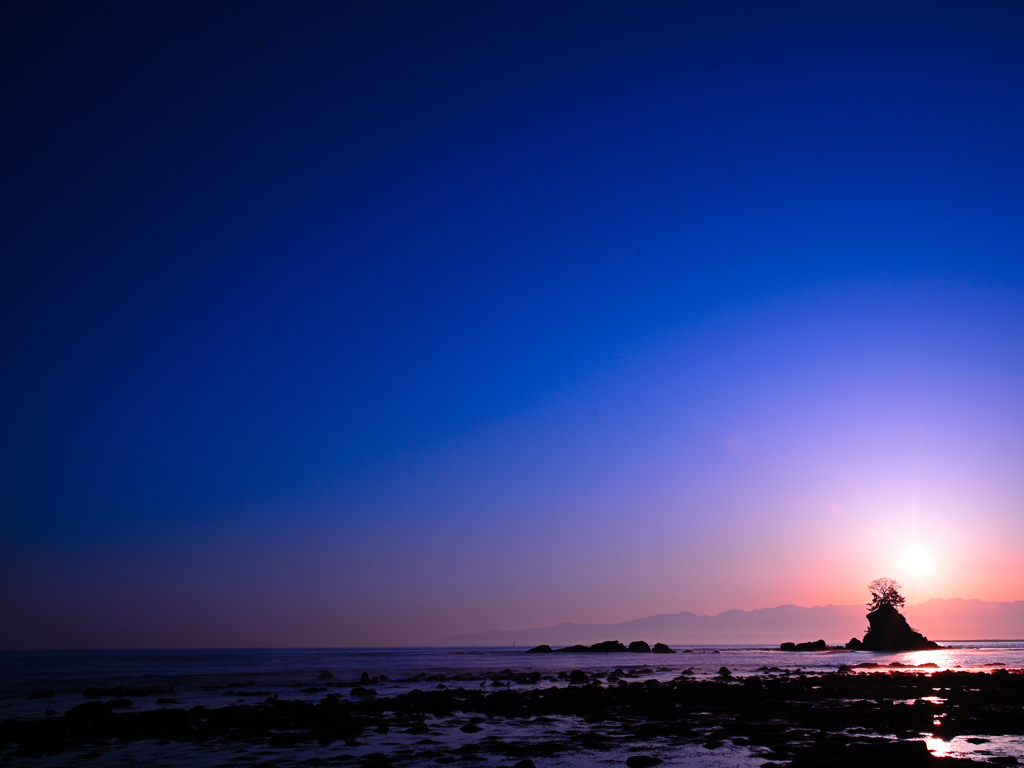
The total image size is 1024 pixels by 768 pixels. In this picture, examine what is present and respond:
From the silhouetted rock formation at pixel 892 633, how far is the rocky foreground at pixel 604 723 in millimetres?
72544

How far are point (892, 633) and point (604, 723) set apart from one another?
305 ft

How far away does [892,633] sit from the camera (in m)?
93.5

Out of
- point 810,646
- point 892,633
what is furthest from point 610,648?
point 892,633

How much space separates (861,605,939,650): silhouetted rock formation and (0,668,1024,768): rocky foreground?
7254cm

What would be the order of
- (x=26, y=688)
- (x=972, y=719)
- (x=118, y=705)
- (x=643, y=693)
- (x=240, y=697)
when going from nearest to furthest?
1. (x=972, y=719)
2. (x=118, y=705)
3. (x=643, y=693)
4. (x=240, y=697)
5. (x=26, y=688)

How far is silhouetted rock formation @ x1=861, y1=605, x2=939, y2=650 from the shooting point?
3656 inches

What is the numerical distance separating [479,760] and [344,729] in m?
7.29

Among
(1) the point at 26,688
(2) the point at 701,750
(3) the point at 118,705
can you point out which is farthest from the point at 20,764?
(1) the point at 26,688

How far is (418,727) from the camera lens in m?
21.3

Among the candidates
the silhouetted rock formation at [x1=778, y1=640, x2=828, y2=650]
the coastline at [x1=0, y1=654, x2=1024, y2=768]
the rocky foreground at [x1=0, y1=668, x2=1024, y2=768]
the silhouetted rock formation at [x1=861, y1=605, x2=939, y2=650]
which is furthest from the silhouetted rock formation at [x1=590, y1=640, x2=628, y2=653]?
the coastline at [x1=0, y1=654, x2=1024, y2=768]

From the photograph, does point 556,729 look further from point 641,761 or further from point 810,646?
point 810,646

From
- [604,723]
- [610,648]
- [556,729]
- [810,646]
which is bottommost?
[610,648]

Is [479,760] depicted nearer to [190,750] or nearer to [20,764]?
[190,750]

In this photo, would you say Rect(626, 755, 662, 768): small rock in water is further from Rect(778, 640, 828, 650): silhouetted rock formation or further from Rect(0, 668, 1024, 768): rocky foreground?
Rect(778, 640, 828, 650): silhouetted rock formation
